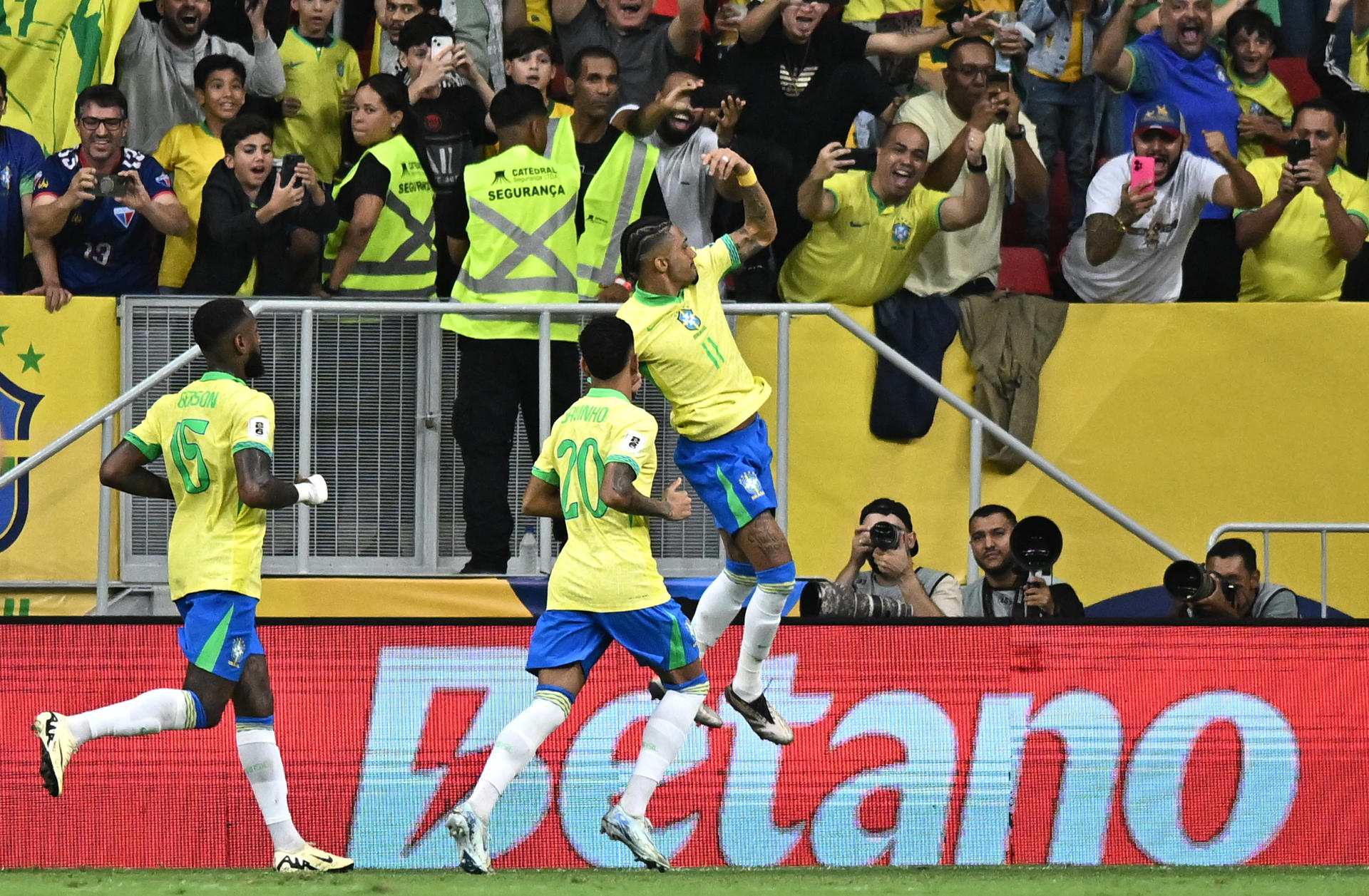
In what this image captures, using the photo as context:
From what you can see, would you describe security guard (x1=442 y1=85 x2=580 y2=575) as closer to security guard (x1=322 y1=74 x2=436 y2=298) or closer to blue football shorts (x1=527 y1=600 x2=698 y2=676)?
security guard (x1=322 y1=74 x2=436 y2=298)

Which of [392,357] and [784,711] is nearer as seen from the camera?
[784,711]

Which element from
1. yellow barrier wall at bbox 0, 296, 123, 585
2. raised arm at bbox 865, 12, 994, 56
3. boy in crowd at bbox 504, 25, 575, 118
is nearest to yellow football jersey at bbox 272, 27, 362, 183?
boy in crowd at bbox 504, 25, 575, 118

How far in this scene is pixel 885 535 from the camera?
9477 millimetres

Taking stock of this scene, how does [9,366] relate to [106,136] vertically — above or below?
below

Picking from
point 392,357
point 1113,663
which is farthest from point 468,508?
point 1113,663

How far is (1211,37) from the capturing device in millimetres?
12609

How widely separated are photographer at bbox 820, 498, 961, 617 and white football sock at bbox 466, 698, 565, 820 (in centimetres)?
202

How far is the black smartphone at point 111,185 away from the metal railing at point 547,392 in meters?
1.00

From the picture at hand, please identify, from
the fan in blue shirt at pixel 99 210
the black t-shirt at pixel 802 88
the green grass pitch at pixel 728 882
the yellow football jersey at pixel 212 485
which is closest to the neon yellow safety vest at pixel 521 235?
the black t-shirt at pixel 802 88

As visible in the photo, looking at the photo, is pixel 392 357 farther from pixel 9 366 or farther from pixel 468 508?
pixel 9 366

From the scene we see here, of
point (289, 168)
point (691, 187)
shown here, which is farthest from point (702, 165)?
point (289, 168)

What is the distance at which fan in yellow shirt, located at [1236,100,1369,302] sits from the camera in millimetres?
11641

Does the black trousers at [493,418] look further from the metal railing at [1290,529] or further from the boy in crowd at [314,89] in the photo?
the metal railing at [1290,529]

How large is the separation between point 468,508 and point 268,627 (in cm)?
182
